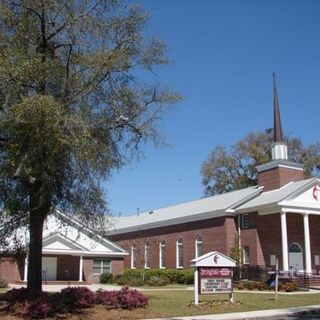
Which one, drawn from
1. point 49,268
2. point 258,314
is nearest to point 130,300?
point 258,314

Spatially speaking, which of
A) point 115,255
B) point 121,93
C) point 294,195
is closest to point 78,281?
point 115,255

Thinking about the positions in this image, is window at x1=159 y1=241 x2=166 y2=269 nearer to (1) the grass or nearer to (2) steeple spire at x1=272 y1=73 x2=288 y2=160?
(2) steeple spire at x1=272 y1=73 x2=288 y2=160

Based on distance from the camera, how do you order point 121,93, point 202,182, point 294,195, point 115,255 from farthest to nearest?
point 202,182 < point 115,255 < point 294,195 < point 121,93

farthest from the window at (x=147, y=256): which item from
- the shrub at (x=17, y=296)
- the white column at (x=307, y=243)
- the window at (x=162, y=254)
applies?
the shrub at (x=17, y=296)

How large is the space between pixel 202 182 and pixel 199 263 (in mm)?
52412

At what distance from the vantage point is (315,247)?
142 feet

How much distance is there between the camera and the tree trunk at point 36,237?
59.4ft

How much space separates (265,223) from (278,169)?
469cm

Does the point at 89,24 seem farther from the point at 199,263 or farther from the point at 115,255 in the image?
the point at 115,255

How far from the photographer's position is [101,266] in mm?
45969

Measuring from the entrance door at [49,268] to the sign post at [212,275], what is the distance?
76.8 ft

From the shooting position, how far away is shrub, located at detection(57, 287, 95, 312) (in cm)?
1842

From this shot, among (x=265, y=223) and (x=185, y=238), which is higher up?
(x=265, y=223)

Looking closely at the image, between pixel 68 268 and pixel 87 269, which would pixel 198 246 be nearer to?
pixel 87 269
